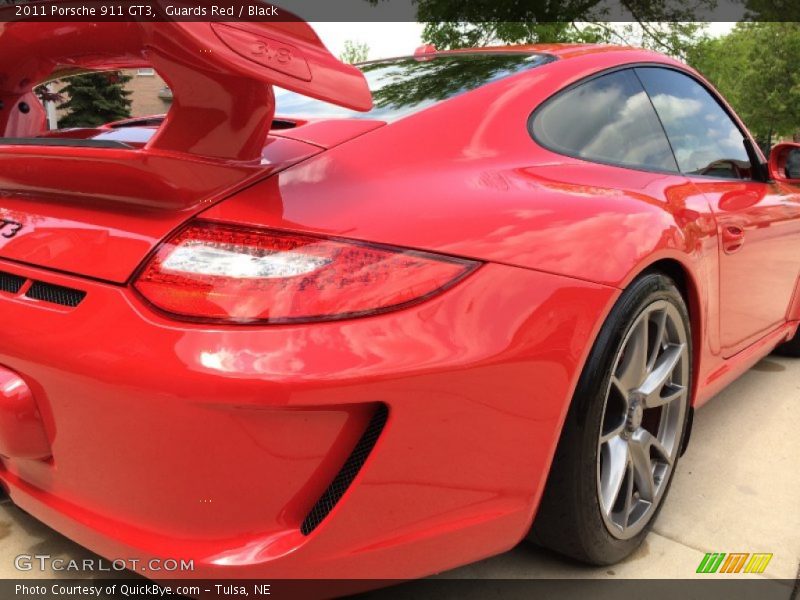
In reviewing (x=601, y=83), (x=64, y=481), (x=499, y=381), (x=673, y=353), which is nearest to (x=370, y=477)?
(x=499, y=381)

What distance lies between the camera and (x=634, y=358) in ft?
5.80

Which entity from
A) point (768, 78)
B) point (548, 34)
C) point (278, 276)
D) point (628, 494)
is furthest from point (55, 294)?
point (768, 78)

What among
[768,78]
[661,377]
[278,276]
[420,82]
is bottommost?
[661,377]

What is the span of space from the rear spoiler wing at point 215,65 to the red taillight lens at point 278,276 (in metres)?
0.20

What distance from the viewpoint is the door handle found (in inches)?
85.7

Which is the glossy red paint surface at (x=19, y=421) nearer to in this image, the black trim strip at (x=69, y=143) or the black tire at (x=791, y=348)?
the black trim strip at (x=69, y=143)

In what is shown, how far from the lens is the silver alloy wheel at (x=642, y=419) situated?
1.75 m

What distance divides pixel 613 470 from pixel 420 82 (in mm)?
1244

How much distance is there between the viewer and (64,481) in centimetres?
139

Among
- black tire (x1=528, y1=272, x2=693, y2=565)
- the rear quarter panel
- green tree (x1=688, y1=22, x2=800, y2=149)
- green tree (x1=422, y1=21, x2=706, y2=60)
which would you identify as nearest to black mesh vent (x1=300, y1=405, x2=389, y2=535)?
the rear quarter panel

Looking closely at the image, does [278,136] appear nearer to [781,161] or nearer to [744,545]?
[744,545]

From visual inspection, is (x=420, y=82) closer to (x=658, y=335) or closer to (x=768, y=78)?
(x=658, y=335)

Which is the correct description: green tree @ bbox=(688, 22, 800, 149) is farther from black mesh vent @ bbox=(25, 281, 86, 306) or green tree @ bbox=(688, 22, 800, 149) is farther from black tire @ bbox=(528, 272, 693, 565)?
black mesh vent @ bbox=(25, 281, 86, 306)

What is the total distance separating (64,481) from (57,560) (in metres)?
0.50
